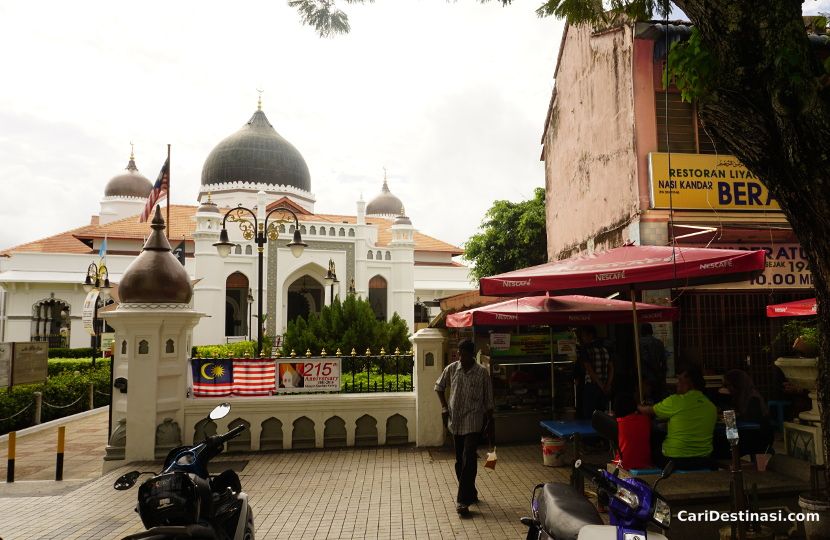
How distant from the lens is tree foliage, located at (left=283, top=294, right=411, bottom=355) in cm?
1310

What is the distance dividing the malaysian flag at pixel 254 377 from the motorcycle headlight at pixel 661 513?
6.09m

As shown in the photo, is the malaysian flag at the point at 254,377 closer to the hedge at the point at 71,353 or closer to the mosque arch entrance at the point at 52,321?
the hedge at the point at 71,353

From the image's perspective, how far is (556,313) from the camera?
6.93 metres

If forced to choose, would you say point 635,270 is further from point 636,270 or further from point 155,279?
point 155,279

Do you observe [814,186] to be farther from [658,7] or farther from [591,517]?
[658,7]

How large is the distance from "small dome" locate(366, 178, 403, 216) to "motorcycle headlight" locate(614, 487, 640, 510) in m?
42.3

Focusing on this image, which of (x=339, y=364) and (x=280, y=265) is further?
(x=280, y=265)

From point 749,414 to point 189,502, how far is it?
17.4 ft

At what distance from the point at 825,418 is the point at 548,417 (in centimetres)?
519

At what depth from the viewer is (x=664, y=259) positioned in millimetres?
5172

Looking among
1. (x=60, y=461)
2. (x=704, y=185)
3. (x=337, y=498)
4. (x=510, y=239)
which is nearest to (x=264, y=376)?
(x=60, y=461)

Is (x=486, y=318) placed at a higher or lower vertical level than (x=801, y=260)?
lower

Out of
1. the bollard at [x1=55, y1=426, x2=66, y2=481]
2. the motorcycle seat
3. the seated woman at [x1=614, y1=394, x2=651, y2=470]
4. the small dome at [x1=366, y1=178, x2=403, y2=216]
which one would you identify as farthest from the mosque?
the motorcycle seat

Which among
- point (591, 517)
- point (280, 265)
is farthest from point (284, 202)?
point (591, 517)
